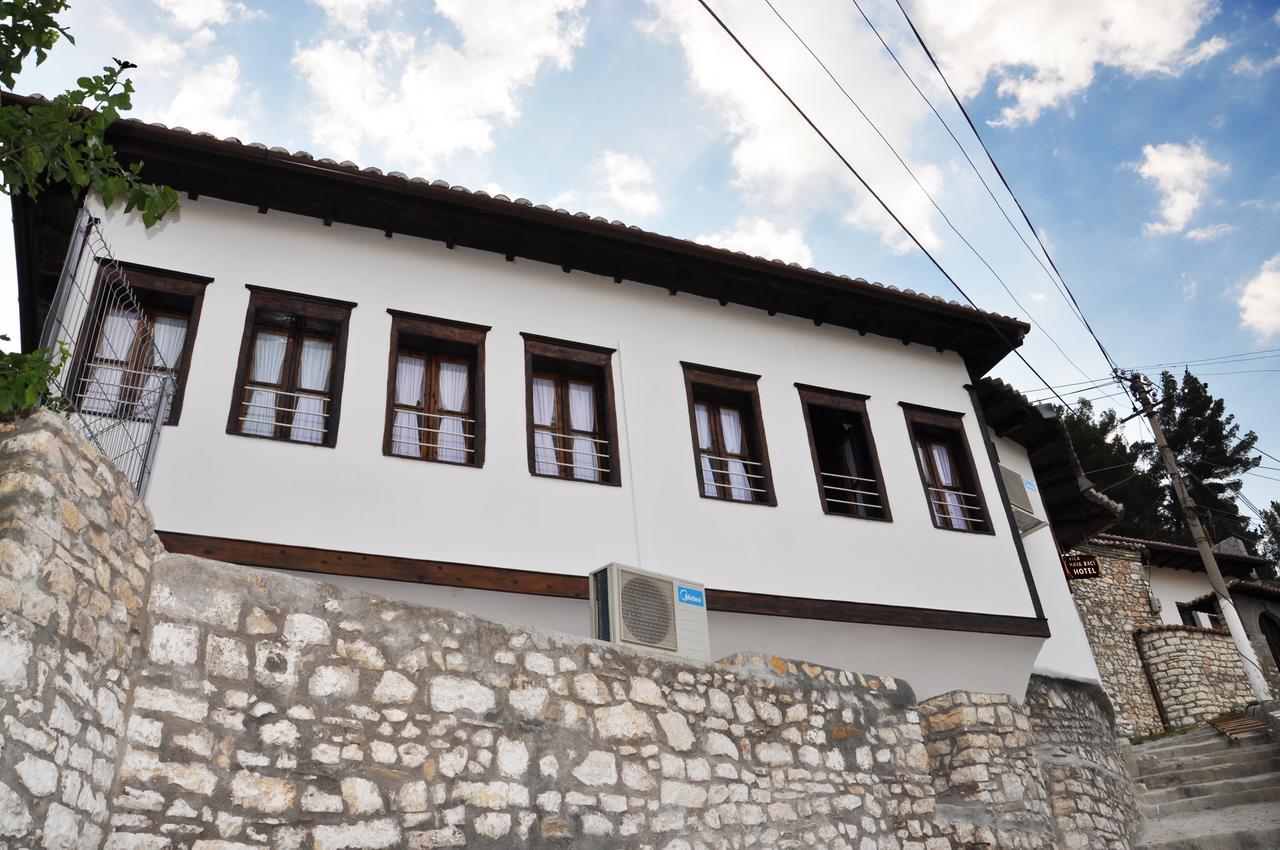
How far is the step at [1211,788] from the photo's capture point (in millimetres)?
10789

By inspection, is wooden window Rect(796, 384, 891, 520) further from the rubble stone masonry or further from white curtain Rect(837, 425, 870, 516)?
the rubble stone masonry

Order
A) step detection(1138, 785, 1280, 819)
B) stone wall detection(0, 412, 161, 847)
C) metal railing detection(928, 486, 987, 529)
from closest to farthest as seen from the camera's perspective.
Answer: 1. stone wall detection(0, 412, 161, 847)
2. metal railing detection(928, 486, 987, 529)
3. step detection(1138, 785, 1280, 819)

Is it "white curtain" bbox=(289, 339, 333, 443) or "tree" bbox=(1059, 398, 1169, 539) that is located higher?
"tree" bbox=(1059, 398, 1169, 539)

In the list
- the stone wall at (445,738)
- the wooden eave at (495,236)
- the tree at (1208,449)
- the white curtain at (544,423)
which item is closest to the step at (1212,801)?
the wooden eave at (495,236)

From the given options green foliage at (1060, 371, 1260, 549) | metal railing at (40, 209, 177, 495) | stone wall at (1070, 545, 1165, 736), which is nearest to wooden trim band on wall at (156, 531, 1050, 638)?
metal railing at (40, 209, 177, 495)

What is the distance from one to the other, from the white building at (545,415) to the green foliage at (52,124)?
312cm

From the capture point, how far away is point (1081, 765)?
382 inches

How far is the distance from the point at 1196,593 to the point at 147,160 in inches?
812

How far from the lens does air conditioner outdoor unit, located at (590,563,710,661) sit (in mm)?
6000

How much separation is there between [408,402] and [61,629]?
15.0 feet

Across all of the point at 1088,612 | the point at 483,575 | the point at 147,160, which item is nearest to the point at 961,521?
the point at 483,575

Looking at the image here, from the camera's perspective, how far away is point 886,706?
269 inches

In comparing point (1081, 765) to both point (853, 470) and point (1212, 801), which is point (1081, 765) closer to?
point (1212, 801)

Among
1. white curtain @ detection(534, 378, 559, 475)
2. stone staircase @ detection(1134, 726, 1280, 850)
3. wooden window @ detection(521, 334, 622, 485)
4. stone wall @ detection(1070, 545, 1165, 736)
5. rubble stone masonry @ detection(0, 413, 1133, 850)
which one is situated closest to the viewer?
rubble stone masonry @ detection(0, 413, 1133, 850)
